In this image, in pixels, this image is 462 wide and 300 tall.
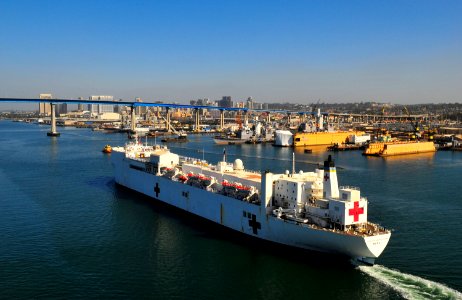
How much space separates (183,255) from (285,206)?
3.86 metres

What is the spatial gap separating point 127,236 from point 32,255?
3.43m

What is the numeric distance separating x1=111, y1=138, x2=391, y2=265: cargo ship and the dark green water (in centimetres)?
58

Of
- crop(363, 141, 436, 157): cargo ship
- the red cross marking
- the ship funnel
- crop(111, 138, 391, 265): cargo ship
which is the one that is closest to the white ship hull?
crop(111, 138, 391, 265): cargo ship

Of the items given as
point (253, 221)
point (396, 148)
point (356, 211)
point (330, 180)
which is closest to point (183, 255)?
point (253, 221)

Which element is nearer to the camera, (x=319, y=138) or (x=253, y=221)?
(x=253, y=221)

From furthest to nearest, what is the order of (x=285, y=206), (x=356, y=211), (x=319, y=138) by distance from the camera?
1. (x=319, y=138)
2. (x=285, y=206)
3. (x=356, y=211)

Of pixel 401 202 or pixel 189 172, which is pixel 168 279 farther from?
pixel 401 202

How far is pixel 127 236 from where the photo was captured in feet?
53.6

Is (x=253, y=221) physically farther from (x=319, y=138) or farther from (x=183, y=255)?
(x=319, y=138)

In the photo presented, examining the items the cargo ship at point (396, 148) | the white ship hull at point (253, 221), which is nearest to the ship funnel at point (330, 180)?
the white ship hull at point (253, 221)

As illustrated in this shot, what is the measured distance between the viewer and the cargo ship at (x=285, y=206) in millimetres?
12820

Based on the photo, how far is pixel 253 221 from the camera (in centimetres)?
1534

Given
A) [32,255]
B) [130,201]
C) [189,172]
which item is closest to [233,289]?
[32,255]

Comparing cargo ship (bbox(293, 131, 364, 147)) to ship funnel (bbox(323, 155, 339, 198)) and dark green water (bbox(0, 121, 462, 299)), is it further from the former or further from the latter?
ship funnel (bbox(323, 155, 339, 198))
